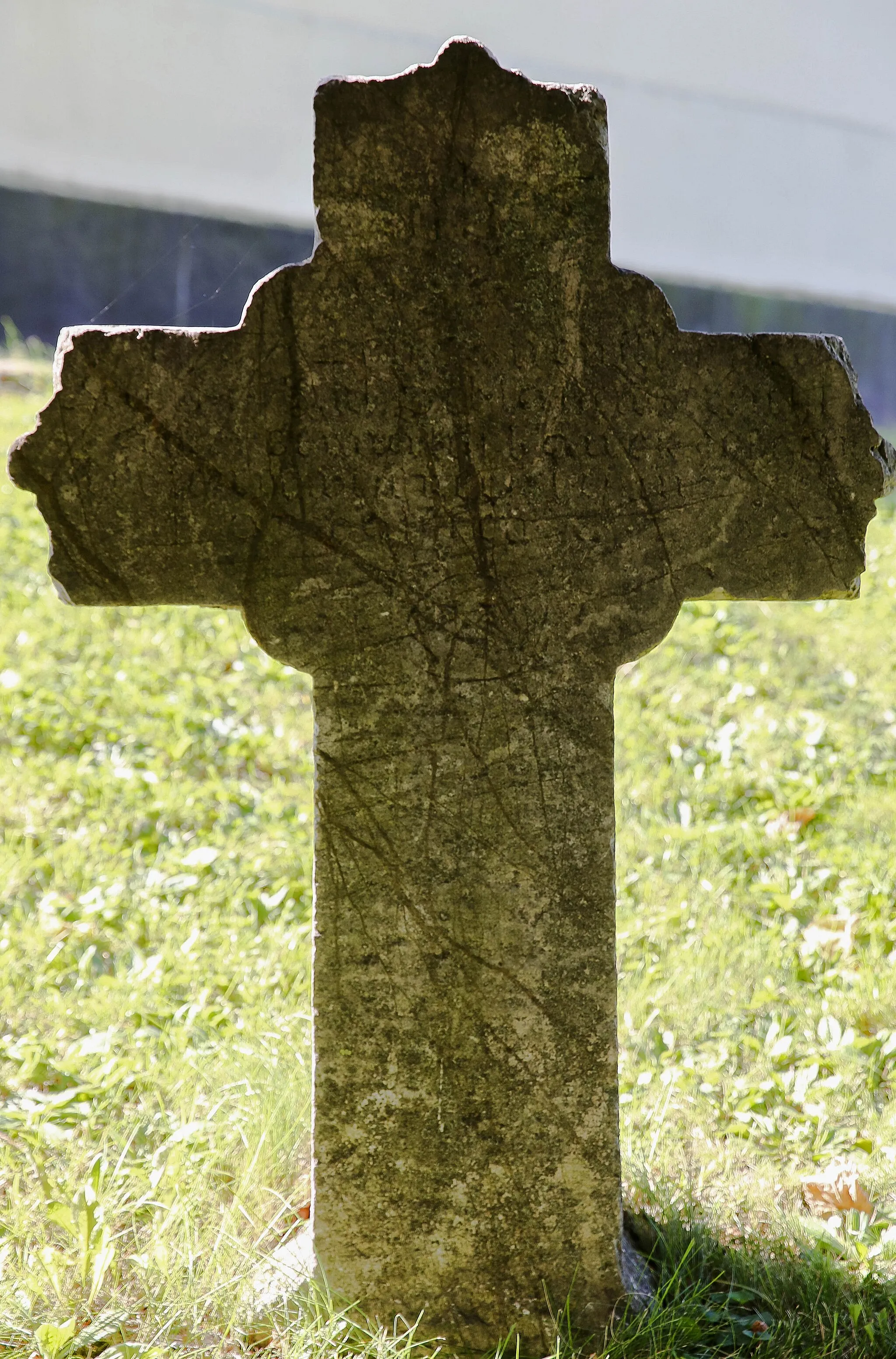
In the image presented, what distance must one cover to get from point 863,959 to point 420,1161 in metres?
1.59

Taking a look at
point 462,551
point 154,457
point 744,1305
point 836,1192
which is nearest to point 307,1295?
point 744,1305

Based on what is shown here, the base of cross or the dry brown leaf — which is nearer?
the base of cross

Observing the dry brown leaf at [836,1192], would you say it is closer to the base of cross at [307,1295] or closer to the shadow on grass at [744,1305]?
the shadow on grass at [744,1305]

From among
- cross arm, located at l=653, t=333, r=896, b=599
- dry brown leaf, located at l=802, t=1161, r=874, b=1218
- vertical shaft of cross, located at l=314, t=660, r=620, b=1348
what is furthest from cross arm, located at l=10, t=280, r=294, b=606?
dry brown leaf, located at l=802, t=1161, r=874, b=1218

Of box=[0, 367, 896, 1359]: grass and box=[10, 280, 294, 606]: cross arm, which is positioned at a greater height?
box=[10, 280, 294, 606]: cross arm

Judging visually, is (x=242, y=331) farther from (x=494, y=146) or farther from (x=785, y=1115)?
(x=785, y=1115)

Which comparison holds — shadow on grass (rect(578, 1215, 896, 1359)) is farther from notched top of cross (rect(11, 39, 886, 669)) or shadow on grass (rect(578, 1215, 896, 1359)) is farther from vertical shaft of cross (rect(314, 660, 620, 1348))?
notched top of cross (rect(11, 39, 886, 669))

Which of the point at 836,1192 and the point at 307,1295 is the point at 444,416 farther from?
the point at 836,1192

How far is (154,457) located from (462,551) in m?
0.46

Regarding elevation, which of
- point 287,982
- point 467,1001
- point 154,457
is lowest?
point 287,982

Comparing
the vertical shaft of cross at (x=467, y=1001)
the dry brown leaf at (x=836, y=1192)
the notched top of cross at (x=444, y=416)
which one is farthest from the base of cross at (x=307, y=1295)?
the notched top of cross at (x=444, y=416)

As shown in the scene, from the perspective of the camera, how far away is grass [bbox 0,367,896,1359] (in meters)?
1.86

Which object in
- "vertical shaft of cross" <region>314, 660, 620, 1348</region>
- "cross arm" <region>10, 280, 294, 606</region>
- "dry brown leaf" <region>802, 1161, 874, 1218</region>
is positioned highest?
"cross arm" <region>10, 280, 294, 606</region>

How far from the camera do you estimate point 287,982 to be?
283cm
